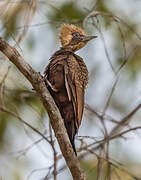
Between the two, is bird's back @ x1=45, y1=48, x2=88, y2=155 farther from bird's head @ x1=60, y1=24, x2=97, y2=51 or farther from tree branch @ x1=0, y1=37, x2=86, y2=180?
bird's head @ x1=60, y1=24, x2=97, y2=51

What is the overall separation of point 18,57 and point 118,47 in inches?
169

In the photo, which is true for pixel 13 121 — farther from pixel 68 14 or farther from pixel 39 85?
pixel 39 85

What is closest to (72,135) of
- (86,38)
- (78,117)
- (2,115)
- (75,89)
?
(78,117)

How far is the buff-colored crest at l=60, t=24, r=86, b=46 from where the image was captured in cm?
535

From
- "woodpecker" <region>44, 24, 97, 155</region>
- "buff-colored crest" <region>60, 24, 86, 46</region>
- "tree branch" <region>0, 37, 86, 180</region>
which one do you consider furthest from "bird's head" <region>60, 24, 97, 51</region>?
"tree branch" <region>0, 37, 86, 180</region>

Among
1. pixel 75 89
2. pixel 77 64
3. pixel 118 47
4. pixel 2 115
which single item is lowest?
pixel 75 89

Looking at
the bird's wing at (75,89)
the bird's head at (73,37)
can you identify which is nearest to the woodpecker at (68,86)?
the bird's wing at (75,89)

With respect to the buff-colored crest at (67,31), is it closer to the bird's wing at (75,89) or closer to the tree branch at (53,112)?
the bird's wing at (75,89)

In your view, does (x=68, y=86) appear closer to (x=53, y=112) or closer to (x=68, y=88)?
(x=68, y=88)

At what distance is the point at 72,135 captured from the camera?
4.12 metres

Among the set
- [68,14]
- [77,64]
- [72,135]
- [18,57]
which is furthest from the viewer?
[68,14]

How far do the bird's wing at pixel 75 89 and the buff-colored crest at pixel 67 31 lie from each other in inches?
42.3

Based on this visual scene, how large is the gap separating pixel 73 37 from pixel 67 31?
13 centimetres

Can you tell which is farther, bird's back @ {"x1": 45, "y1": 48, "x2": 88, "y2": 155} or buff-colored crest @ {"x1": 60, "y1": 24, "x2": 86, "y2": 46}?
buff-colored crest @ {"x1": 60, "y1": 24, "x2": 86, "y2": 46}
